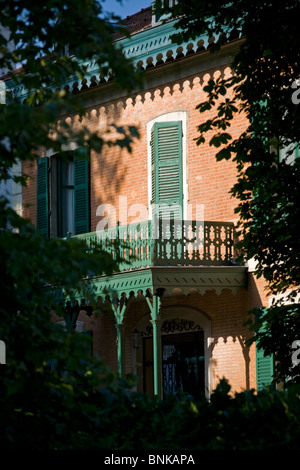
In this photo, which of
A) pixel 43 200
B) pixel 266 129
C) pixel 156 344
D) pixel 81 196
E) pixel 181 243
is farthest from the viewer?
pixel 43 200

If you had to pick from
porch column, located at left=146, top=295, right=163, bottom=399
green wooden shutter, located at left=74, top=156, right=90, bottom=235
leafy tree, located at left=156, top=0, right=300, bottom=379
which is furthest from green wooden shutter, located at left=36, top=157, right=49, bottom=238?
leafy tree, located at left=156, top=0, right=300, bottom=379

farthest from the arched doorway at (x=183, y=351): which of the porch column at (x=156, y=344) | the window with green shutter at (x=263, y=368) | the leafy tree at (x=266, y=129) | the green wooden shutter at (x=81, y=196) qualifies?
the leafy tree at (x=266, y=129)

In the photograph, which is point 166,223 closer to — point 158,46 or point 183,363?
point 183,363

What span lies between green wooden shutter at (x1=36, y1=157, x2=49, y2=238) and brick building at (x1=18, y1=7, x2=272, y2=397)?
2 centimetres

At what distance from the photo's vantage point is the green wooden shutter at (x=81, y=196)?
18609mm

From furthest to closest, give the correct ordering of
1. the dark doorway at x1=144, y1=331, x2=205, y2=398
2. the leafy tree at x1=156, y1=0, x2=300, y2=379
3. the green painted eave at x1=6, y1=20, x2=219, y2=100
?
the dark doorway at x1=144, y1=331, x2=205, y2=398 < the green painted eave at x1=6, y1=20, x2=219, y2=100 < the leafy tree at x1=156, y1=0, x2=300, y2=379

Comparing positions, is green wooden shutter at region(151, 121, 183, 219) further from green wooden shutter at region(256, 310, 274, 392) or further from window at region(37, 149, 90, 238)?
green wooden shutter at region(256, 310, 274, 392)

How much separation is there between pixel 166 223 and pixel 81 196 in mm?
3668

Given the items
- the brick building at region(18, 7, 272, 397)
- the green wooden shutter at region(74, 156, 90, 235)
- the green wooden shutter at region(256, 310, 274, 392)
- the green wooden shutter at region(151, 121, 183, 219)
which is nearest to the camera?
the green wooden shutter at region(256, 310, 274, 392)

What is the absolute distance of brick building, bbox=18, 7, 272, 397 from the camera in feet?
51.1

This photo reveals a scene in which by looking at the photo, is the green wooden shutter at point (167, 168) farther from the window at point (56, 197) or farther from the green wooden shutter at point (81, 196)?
the window at point (56, 197)

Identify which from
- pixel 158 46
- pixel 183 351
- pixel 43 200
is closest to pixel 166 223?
pixel 183 351

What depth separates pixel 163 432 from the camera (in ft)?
20.1

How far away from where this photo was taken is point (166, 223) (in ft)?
51.0
